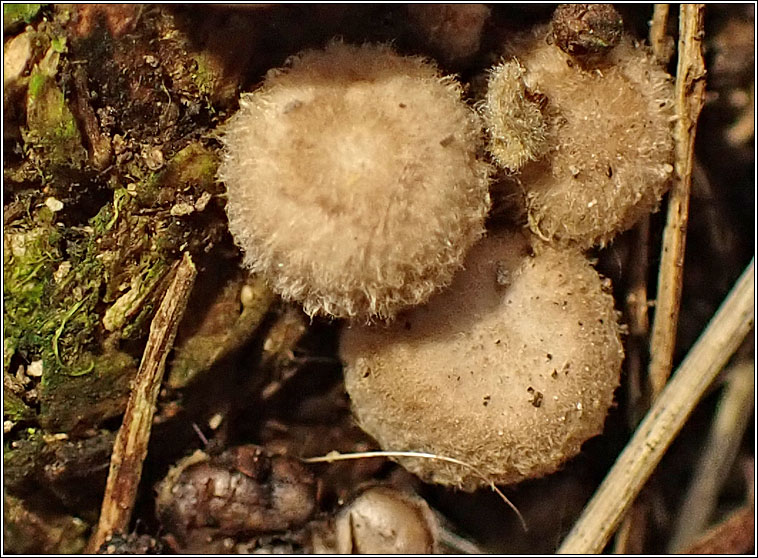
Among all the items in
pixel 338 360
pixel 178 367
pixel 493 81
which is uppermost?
pixel 493 81

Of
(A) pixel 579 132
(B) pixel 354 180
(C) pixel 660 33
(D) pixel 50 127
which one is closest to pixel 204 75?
(D) pixel 50 127

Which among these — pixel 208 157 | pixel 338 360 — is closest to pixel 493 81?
pixel 208 157

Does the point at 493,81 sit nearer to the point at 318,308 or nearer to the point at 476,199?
the point at 476,199

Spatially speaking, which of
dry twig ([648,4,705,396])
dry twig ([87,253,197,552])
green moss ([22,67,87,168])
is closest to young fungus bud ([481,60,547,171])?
dry twig ([648,4,705,396])

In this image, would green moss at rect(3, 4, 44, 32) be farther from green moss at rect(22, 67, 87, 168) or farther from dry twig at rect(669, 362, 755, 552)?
dry twig at rect(669, 362, 755, 552)

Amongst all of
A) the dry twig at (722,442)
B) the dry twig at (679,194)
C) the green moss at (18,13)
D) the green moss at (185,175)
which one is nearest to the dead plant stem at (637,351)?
the dry twig at (679,194)
